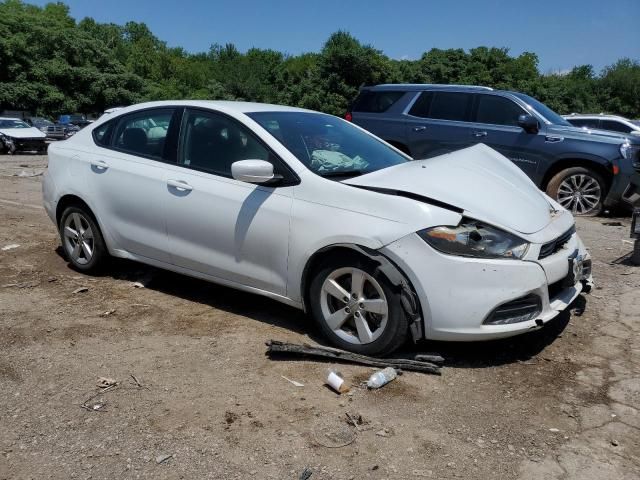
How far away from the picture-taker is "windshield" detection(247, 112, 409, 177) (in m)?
4.21

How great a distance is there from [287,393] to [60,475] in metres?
1.21

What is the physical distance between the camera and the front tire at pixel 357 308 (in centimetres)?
358

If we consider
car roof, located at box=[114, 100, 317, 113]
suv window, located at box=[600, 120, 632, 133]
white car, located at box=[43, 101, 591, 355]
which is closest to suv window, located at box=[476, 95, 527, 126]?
white car, located at box=[43, 101, 591, 355]

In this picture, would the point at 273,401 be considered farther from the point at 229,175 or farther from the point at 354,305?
the point at 229,175

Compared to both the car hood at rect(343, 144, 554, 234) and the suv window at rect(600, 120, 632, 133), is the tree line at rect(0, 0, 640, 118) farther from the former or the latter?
the car hood at rect(343, 144, 554, 234)

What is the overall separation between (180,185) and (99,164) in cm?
106

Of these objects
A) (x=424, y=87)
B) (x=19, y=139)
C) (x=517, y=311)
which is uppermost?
(x=424, y=87)

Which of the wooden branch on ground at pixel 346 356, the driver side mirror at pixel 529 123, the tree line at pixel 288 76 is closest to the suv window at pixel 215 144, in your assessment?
the wooden branch on ground at pixel 346 356

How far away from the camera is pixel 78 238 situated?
5.45 metres

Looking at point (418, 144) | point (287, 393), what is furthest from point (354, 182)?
point (418, 144)

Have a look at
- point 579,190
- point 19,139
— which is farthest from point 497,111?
point 19,139

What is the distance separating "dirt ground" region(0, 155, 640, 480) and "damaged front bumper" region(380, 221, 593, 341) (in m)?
0.30

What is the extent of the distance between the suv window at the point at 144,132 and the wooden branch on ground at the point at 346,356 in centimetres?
199

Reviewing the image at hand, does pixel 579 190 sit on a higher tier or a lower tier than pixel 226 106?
lower
